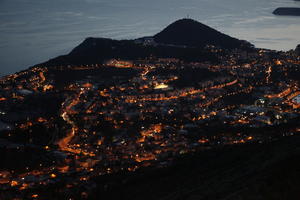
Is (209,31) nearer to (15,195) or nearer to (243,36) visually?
(243,36)

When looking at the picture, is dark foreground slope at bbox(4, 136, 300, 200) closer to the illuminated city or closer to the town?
the illuminated city

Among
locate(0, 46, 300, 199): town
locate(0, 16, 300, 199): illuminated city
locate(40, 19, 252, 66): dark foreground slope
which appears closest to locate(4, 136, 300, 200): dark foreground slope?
locate(0, 16, 300, 199): illuminated city

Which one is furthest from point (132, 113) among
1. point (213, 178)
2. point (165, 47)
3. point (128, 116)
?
point (165, 47)

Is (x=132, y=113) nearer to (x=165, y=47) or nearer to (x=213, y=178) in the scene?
(x=213, y=178)

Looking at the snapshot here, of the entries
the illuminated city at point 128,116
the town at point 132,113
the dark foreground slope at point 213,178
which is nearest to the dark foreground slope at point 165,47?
the illuminated city at point 128,116

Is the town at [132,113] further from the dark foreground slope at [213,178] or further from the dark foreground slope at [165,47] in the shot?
the dark foreground slope at [165,47]

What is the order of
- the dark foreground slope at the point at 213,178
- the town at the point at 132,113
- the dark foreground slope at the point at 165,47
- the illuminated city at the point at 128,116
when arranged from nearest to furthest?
the dark foreground slope at the point at 213,178
the illuminated city at the point at 128,116
the town at the point at 132,113
the dark foreground slope at the point at 165,47

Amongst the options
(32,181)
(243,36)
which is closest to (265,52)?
(243,36)
